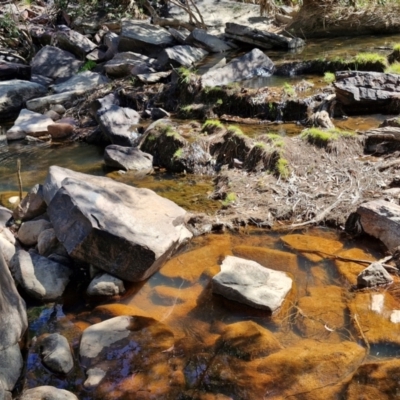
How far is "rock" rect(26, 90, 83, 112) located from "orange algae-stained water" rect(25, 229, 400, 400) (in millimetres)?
7639

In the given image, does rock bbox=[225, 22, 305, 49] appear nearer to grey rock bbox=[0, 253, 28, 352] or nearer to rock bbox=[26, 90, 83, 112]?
rock bbox=[26, 90, 83, 112]

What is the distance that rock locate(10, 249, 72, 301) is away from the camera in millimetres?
4719

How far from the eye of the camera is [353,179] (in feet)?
19.8

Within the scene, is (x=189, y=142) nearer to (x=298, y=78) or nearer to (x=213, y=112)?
(x=213, y=112)

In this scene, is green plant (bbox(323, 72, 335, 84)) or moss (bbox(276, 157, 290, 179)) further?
green plant (bbox(323, 72, 335, 84))


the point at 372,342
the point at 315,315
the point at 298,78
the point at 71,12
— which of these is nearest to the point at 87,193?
the point at 315,315

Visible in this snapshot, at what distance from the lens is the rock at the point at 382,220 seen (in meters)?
4.79

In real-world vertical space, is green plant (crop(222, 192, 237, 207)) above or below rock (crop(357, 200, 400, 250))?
below

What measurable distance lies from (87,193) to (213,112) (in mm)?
4915

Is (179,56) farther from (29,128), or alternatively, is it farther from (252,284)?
(252,284)

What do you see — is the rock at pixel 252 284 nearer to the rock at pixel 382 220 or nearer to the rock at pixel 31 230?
the rock at pixel 382 220

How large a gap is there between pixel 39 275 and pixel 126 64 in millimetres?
8826

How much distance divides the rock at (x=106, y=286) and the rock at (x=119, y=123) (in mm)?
4442

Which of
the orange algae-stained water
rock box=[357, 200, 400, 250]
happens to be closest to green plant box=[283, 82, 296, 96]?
rock box=[357, 200, 400, 250]
